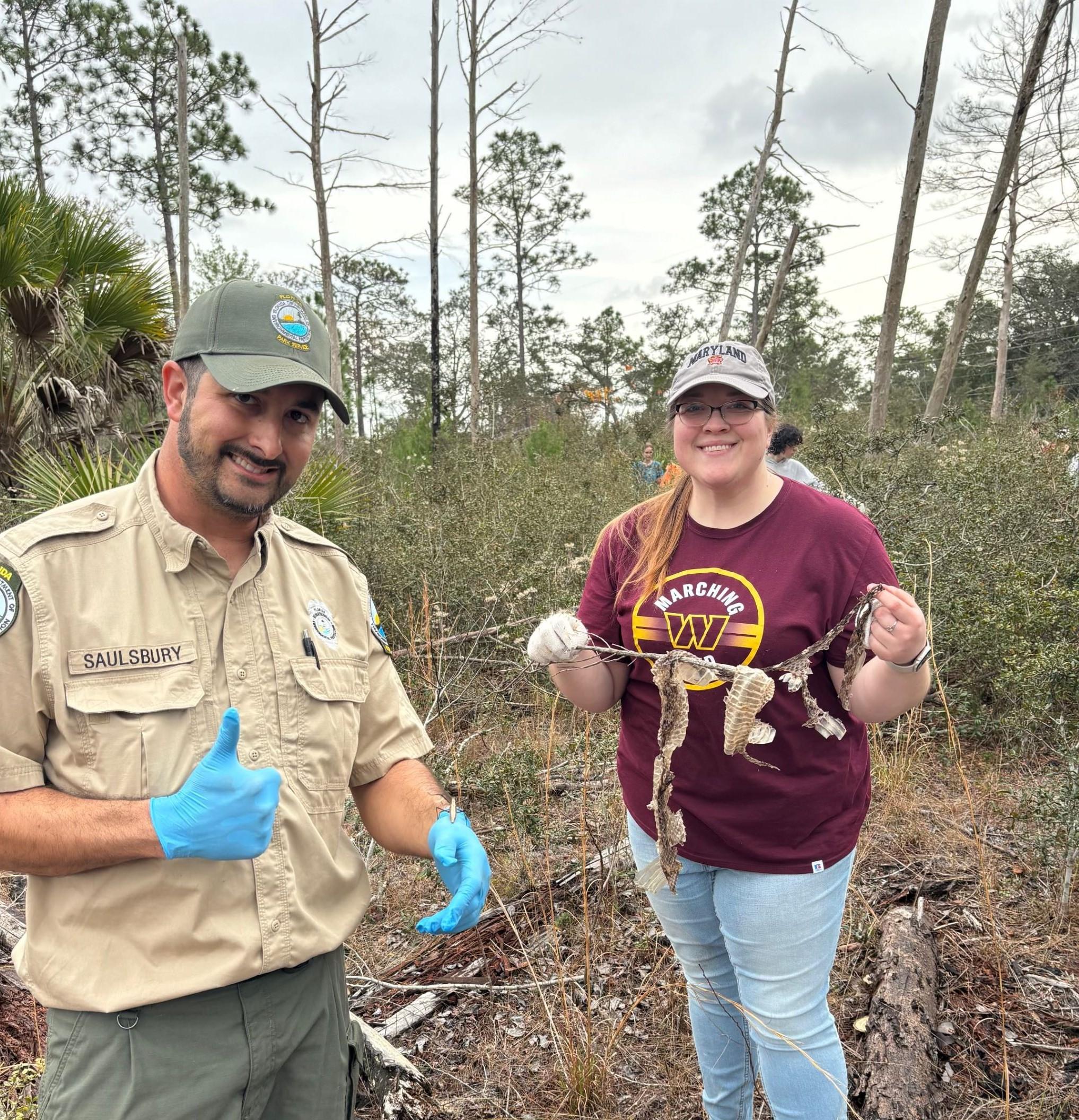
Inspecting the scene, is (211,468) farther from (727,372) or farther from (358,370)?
(358,370)

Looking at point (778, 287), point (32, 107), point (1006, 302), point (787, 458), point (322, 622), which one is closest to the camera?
point (322, 622)

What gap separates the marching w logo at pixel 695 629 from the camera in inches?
71.1

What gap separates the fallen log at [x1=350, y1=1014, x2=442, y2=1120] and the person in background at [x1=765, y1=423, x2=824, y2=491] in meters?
3.52

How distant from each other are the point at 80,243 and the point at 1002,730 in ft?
24.4

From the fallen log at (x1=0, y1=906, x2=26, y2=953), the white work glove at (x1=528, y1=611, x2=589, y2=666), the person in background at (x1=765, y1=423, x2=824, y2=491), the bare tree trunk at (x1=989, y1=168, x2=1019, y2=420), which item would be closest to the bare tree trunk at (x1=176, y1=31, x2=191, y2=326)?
the person in background at (x1=765, y1=423, x2=824, y2=491)

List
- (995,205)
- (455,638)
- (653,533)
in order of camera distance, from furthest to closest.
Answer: (995,205), (455,638), (653,533)

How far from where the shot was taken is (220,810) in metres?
1.25

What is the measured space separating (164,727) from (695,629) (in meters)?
1.12

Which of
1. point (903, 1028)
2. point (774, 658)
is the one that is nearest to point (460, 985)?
A: point (903, 1028)

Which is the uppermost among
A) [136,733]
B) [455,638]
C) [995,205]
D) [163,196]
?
[163,196]

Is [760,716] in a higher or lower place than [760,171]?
lower

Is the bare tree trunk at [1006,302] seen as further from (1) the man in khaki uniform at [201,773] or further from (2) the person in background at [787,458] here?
(1) the man in khaki uniform at [201,773]

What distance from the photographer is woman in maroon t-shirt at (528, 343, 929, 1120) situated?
175cm

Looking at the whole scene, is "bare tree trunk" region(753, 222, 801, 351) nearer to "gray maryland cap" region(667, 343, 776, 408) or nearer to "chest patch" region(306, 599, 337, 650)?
"gray maryland cap" region(667, 343, 776, 408)
